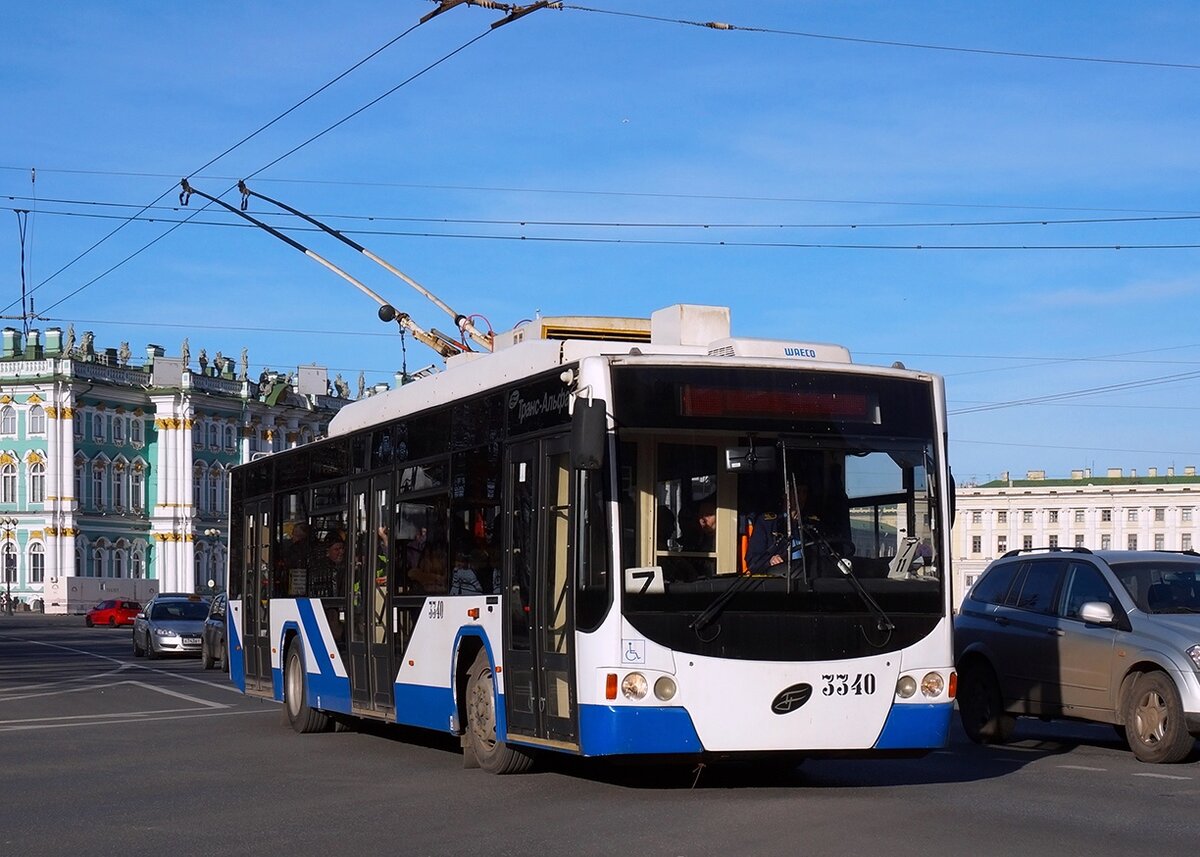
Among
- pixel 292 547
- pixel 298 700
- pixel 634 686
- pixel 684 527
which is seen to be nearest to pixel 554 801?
pixel 634 686

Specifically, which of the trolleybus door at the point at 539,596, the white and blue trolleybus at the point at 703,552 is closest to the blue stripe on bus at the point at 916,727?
the white and blue trolleybus at the point at 703,552

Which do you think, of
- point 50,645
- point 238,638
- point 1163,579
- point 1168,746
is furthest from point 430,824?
point 50,645

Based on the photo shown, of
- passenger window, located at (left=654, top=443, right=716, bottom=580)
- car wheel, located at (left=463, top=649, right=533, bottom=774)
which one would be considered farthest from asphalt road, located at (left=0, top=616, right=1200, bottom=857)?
passenger window, located at (left=654, top=443, right=716, bottom=580)

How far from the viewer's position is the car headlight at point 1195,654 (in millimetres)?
14391

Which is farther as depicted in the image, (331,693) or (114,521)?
(114,521)

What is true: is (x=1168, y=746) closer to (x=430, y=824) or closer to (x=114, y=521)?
(x=430, y=824)

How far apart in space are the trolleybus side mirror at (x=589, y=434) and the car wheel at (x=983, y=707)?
22.5 feet

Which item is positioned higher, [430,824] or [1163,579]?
[1163,579]

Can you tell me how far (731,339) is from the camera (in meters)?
13.0

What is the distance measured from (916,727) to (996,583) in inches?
213

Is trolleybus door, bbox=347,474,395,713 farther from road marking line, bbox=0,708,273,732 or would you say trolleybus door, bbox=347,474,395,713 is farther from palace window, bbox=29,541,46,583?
palace window, bbox=29,541,46,583

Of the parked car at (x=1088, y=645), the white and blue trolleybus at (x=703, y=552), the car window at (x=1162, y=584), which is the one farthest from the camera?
the car window at (x=1162, y=584)

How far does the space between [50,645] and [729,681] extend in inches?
1808

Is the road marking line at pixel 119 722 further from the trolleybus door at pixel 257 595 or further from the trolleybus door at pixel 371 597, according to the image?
the trolleybus door at pixel 371 597
